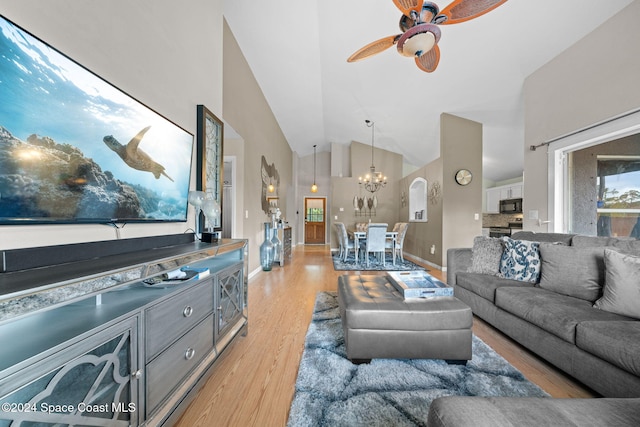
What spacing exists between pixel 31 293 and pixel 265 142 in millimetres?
4914

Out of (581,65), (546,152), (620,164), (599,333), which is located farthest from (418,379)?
(581,65)

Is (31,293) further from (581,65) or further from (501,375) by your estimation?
(581,65)

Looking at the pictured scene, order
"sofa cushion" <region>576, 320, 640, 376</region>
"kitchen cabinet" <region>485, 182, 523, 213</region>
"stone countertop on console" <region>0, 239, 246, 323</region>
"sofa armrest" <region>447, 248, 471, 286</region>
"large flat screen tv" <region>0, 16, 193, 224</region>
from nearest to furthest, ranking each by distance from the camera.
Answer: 1. "stone countertop on console" <region>0, 239, 246, 323</region>
2. "large flat screen tv" <region>0, 16, 193, 224</region>
3. "sofa cushion" <region>576, 320, 640, 376</region>
4. "sofa armrest" <region>447, 248, 471, 286</region>
5. "kitchen cabinet" <region>485, 182, 523, 213</region>

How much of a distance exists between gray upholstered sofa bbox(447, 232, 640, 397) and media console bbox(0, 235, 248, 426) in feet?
7.35

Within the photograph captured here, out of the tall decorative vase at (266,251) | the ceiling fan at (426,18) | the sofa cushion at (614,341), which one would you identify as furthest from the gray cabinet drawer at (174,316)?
the tall decorative vase at (266,251)

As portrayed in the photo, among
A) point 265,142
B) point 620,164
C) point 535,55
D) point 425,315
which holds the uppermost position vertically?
point 535,55

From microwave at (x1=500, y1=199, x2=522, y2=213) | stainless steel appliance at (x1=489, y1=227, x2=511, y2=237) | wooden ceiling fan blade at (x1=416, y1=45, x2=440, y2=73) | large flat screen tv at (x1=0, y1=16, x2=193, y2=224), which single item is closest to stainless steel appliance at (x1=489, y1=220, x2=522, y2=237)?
stainless steel appliance at (x1=489, y1=227, x2=511, y2=237)

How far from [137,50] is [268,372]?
2.27 m

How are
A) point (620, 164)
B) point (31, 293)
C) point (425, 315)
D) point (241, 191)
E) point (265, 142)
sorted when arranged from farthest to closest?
point (265, 142) < point (241, 191) < point (620, 164) < point (425, 315) < point (31, 293)

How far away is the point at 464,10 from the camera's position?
181 centimetres

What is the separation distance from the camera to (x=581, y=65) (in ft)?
8.51

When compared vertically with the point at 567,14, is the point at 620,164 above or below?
below

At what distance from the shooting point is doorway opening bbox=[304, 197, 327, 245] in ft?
32.0

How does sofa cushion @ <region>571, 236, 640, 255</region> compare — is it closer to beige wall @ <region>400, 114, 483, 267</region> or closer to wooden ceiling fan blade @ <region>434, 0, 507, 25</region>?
wooden ceiling fan blade @ <region>434, 0, 507, 25</region>
